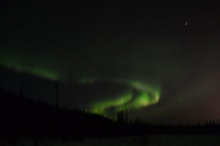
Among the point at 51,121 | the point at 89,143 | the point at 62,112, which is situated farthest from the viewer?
the point at 62,112

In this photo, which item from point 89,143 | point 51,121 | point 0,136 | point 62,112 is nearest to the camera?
point 0,136

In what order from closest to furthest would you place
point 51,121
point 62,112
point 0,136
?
1. point 0,136
2. point 51,121
3. point 62,112

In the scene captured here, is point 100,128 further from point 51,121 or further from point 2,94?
point 2,94

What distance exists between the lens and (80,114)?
26938 millimetres

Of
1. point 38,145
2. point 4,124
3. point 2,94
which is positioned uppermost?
point 2,94

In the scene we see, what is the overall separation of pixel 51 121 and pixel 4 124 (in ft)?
11.3

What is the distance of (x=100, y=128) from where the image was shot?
2411 centimetres

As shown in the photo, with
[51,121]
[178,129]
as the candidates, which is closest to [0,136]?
[51,121]

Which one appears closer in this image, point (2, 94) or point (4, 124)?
point (4, 124)

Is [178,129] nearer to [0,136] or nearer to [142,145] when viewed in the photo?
[142,145]

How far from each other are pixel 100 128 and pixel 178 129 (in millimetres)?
6289

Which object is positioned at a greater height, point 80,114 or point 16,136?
point 80,114

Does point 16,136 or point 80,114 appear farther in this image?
point 80,114

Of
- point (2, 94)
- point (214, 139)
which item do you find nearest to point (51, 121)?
point (2, 94)
